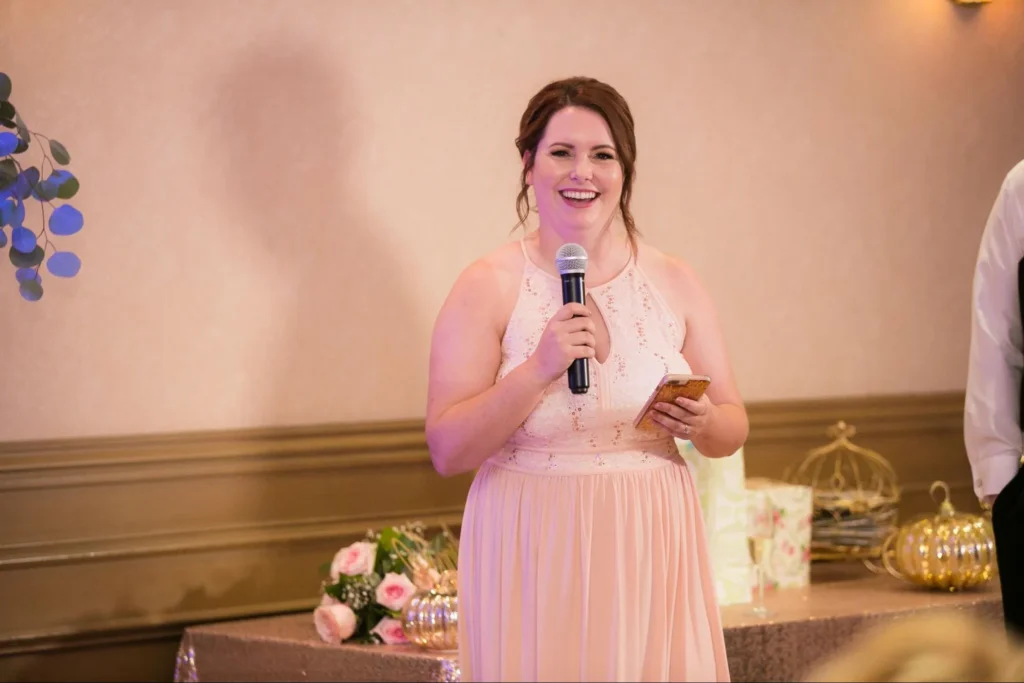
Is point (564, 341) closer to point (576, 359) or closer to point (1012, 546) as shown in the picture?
point (576, 359)

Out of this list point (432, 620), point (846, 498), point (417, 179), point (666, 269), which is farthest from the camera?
point (846, 498)

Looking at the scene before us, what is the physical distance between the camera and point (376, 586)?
335 cm

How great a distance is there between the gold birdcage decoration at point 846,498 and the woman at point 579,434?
1.98 meters

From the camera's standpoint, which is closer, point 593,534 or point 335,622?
point 593,534

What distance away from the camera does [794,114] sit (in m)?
4.41

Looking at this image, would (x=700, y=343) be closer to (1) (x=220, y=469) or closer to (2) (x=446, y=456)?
(2) (x=446, y=456)

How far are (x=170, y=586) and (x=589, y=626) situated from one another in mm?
1805

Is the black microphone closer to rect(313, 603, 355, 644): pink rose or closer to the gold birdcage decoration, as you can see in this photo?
rect(313, 603, 355, 644): pink rose

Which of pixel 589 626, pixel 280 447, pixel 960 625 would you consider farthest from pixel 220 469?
pixel 960 625

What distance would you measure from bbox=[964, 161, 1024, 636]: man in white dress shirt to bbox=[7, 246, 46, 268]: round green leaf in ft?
7.14

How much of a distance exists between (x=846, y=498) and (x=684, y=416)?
7.46ft

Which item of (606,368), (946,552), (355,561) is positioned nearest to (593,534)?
(606,368)

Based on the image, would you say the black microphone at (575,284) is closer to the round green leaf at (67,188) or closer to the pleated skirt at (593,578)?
the pleated skirt at (593,578)

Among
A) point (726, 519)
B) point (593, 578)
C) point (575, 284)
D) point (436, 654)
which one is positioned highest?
point (575, 284)
